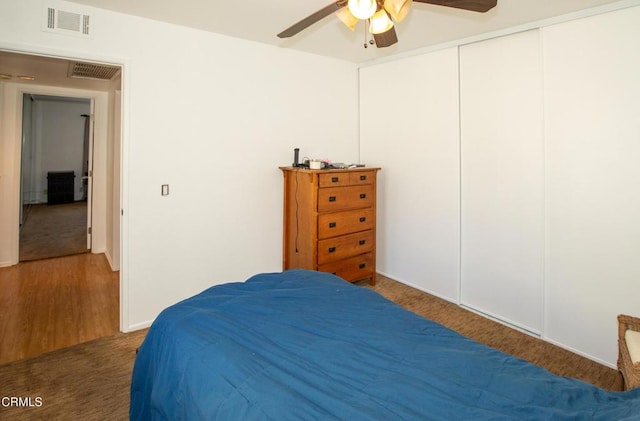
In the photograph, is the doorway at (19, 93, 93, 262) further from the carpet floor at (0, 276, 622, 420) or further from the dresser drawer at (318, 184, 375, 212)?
the dresser drawer at (318, 184, 375, 212)

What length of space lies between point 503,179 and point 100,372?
3364 millimetres

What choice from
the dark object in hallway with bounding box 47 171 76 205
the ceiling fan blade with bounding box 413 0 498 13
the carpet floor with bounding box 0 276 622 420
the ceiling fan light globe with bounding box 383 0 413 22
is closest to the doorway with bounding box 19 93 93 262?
the dark object in hallway with bounding box 47 171 76 205

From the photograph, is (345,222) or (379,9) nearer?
(379,9)

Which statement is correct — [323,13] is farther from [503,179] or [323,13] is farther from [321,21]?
[503,179]

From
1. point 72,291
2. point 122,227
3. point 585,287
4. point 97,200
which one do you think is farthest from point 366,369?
point 97,200

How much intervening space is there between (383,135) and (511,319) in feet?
7.36

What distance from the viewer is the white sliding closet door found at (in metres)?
2.75

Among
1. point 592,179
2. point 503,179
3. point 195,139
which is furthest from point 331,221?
point 592,179

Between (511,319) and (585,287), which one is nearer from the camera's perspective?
(585,287)

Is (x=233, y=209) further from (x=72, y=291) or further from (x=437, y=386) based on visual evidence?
(x=437, y=386)

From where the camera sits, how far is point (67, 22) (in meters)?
2.44

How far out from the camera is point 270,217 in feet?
A: 11.7

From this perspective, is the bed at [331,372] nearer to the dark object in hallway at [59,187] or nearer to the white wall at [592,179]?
the white wall at [592,179]

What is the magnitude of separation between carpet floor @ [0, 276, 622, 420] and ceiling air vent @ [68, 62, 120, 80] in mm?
2510
